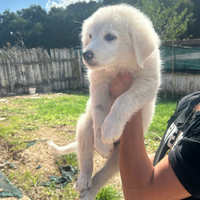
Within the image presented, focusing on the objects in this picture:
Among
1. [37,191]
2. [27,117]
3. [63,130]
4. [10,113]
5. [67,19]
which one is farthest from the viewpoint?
[67,19]

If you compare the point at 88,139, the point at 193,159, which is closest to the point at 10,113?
the point at 88,139

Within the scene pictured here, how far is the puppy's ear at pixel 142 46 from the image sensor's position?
1686mm

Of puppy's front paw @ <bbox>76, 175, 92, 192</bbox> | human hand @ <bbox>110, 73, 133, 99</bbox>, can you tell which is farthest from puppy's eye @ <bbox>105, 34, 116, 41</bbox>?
puppy's front paw @ <bbox>76, 175, 92, 192</bbox>

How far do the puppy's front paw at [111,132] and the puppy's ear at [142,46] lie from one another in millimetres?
565

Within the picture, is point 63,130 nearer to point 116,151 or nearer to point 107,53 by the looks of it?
point 116,151

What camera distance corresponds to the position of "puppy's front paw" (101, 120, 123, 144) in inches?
58.3

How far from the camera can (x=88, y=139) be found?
1844 millimetres

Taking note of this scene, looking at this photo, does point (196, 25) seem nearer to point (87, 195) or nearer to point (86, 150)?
point (86, 150)

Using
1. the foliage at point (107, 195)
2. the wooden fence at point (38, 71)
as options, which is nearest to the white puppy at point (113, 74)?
the foliage at point (107, 195)

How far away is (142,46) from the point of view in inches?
66.7

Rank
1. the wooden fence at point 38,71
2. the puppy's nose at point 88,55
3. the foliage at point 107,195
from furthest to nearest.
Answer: the wooden fence at point 38,71
the foliage at point 107,195
the puppy's nose at point 88,55

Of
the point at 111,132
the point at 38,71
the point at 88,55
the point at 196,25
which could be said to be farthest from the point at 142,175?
the point at 196,25

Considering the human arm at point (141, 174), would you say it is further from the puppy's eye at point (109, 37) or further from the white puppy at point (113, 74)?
the puppy's eye at point (109, 37)

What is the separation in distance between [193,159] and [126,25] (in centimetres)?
125
